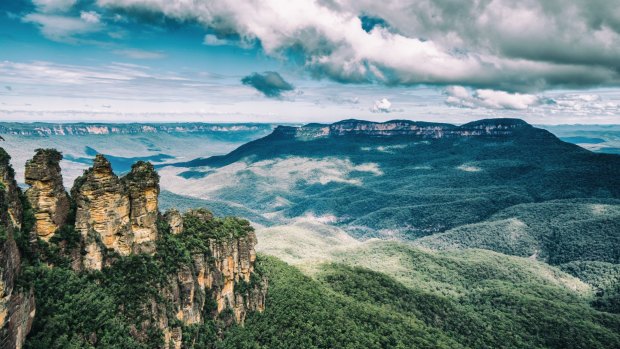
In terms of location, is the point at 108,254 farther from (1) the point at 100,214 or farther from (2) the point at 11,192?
(2) the point at 11,192

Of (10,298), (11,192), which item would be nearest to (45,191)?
(11,192)

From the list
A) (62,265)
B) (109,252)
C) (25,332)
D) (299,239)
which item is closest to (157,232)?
(109,252)

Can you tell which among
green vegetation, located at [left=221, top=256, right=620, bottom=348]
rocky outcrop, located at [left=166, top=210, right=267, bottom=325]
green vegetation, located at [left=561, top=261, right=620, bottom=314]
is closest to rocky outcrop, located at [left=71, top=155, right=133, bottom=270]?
rocky outcrop, located at [left=166, top=210, right=267, bottom=325]

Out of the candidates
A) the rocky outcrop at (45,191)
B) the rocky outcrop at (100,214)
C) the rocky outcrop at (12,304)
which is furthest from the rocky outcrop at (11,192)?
the rocky outcrop at (100,214)

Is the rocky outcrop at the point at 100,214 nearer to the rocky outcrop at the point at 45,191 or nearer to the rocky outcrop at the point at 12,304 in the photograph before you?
the rocky outcrop at the point at 45,191

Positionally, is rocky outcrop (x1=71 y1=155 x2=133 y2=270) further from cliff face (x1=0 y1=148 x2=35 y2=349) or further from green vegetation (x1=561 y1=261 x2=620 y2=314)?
green vegetation (x1=561 y1=261 x2=620 y2=314)
